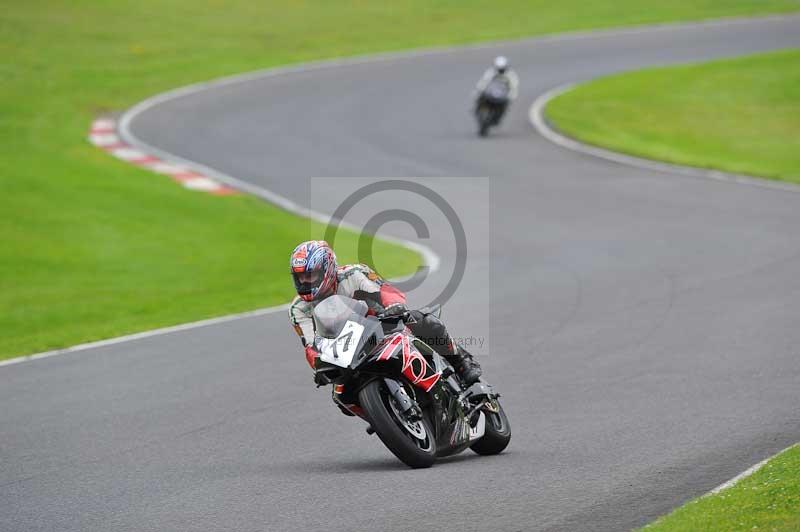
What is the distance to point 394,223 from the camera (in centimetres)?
2002

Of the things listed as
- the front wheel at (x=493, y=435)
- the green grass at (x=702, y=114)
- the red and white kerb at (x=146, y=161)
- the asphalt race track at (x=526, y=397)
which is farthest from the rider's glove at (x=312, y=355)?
the green grass at (x=702, y=114)

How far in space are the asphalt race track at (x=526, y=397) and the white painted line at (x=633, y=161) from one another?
0.56 metres

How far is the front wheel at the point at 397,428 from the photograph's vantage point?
6992 millimetres

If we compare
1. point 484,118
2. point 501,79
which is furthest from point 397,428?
point 501,79

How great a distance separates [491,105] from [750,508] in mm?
21691

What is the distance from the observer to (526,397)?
965cm

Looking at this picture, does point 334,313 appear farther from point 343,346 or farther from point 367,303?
point 367,303

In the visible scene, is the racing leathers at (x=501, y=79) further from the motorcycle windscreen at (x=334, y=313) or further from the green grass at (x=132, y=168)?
the motorcycle windscreen at (x=334, y=313)

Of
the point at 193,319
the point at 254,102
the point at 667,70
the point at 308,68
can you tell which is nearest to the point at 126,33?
the point at 308,68

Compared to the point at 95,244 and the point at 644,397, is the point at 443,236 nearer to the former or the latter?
the point at 95,244

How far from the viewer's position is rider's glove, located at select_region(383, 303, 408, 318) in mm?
7258

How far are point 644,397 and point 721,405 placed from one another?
682 mm

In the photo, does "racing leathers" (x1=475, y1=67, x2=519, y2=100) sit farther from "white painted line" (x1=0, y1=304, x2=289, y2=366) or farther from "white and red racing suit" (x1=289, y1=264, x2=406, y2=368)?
"white and red racing suit" (x1=289, y1=264, x2=406, y2=368)

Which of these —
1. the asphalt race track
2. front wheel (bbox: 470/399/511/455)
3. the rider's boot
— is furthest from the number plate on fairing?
front wheel (bbox: 470/399/511/455)
